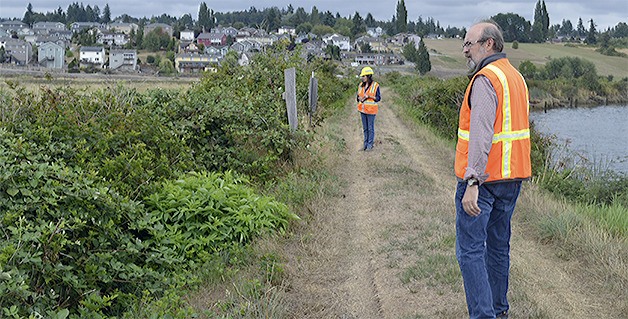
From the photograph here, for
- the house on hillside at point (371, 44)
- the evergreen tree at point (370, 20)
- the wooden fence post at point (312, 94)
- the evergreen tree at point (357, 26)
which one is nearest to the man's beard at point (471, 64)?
the wooden fence post at point (312, 94)

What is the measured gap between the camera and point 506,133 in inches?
192

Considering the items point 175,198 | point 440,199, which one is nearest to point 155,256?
point 175,198

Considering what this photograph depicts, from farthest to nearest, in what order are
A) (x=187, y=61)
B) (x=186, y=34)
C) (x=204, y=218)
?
1. (x=186, y=34)
2. (x=187, y=61)
3. (x=204, y=218)

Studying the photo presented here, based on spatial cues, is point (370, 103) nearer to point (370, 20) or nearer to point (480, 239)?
point (480, 239)

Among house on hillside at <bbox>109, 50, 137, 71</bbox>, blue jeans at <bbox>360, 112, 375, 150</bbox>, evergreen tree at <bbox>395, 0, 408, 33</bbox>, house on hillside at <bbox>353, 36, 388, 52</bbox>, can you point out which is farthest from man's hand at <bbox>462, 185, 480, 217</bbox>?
evergreen tree at <bbox>395, 0, 408, 33</bbox>

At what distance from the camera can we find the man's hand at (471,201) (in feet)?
15.7

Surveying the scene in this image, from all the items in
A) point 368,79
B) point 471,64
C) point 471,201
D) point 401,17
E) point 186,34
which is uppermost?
point 401,17

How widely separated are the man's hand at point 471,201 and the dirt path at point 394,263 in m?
1.18

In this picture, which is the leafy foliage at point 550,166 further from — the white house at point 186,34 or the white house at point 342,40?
the white house at point 342,40

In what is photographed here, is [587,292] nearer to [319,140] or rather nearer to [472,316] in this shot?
[472,316]

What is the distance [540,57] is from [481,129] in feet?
237

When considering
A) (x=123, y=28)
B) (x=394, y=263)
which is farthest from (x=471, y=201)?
(x=123, y=28)

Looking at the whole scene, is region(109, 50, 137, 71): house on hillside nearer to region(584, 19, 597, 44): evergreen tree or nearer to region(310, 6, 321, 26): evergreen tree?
region(584, 19, 597, 44): evergreen tree

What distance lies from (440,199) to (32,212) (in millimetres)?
5679
